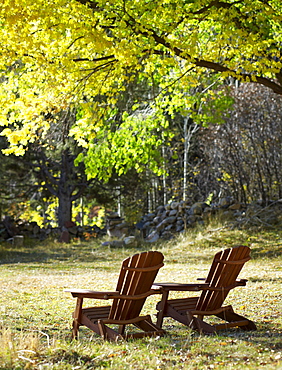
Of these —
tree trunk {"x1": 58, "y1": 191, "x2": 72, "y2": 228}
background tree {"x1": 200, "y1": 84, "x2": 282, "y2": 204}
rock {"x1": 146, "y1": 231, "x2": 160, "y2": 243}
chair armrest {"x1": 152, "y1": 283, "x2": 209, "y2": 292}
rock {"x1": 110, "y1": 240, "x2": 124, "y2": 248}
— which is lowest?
rock {"x1": 110, "y1": 240, "x2": 124, "y2": 248}

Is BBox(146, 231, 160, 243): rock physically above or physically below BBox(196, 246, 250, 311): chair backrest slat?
below

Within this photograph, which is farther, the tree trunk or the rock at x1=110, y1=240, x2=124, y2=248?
the tree trunk

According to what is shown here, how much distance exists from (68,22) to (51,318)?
3956mm

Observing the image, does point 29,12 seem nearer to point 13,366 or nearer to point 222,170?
point 13,366

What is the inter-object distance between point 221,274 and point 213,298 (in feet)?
0.89

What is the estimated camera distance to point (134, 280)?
4.09 m

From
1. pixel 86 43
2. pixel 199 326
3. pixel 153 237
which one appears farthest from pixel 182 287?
pixel 153 237

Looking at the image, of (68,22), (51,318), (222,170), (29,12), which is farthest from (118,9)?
(222,170)

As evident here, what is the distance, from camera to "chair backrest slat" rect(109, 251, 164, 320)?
4074 mm

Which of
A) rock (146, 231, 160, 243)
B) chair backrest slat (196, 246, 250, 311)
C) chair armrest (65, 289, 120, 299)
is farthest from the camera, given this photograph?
rock (146, 231, 160, 243)

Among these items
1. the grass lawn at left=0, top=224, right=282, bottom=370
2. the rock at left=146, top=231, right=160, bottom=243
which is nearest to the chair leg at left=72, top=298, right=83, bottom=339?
the grass lawn at left=0, top=224, right=282, bottom=370

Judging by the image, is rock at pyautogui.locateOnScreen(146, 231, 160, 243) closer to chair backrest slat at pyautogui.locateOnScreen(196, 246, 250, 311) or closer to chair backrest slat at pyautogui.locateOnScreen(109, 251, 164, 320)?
chair backrest slat at pyautogui.locateOnScreen(196, 246, 250, 311)

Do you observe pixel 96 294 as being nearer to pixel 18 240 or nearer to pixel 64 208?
pixel 18 240

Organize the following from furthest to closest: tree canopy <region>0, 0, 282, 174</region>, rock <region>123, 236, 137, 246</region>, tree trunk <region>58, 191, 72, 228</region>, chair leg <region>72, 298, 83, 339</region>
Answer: tree trunk <region>58, 191, 72, 228</region>
rock <region>123, 236, 137, 246</region>
tree canopy <region>0, 0, 282, 174</region>
chair leg <region>72, 298, 83, 339</region>
